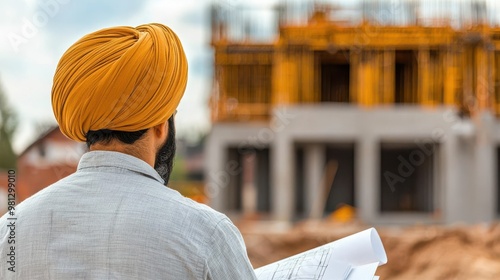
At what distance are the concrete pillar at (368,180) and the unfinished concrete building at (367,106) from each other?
22 millimetres

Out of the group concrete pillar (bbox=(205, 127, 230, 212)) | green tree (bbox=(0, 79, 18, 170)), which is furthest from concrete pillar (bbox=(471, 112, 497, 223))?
green tree (bbox=(0, 79, 18, 170))

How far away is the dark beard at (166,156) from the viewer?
1.21 metres

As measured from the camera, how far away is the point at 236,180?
742 inches

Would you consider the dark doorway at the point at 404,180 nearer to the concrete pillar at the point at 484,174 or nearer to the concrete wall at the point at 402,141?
the concrete wall at the point at 402,141

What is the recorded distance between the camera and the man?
3.46 feet

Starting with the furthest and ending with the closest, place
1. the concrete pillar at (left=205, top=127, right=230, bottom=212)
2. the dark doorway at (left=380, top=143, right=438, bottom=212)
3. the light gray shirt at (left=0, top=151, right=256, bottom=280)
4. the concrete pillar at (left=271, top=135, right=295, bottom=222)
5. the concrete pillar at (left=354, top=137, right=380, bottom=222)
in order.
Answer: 1. the dark doorway at (left=380, top=143, right=438, bottom=212)
2. the concrete pillar at (left=205, top=127, right=230, bottom=212)
3. the concrete pillar at (left=271, top=135, right=295, bottom=222)
4. the concrete pillar at (left=354, top=137, right=380, bottom=222)
5. the light gray shirt at (left=0, top=151, right=256, bottom=280)

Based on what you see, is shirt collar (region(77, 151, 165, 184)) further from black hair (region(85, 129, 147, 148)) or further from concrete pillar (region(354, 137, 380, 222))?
concrete pillar (region(354, 137, 380, 222))

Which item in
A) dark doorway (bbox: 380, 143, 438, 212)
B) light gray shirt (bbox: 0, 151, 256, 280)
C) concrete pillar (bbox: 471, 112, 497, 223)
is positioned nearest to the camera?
light gray shirt (bbox: 0, 151, 256, 280)

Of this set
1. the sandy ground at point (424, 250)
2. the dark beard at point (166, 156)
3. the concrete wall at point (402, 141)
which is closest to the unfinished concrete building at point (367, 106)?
the concrete wall at point (402, 141)

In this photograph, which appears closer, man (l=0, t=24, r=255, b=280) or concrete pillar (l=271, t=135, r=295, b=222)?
man (l=0, t=24, r=255, b=280)

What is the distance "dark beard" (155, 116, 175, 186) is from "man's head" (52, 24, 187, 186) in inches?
0.8

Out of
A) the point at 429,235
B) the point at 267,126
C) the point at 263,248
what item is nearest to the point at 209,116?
the point at 267,126

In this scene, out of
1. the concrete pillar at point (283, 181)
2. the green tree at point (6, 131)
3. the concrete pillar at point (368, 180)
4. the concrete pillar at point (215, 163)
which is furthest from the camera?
the green tree at point (6, 131)

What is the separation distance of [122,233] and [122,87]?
22 centimetres
